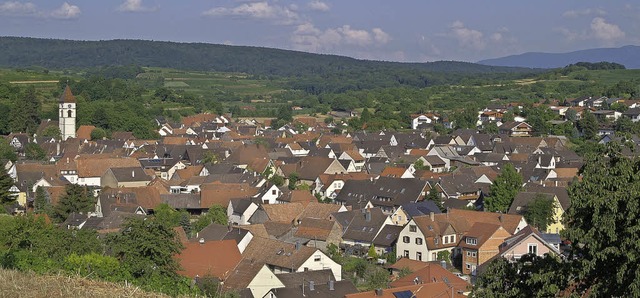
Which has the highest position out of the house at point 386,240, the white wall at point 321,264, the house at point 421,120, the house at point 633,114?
the house at point 633,114

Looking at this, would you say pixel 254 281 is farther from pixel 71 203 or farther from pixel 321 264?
pixel 71 203

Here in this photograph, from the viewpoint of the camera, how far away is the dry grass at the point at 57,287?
21.0 feet

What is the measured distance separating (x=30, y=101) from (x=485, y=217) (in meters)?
44.3

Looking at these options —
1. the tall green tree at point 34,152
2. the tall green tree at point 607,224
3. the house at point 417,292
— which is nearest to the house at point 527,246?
the house at point 417,292

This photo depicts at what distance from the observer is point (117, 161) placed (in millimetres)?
42062

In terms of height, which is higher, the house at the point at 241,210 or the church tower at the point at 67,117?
the church tower at the point at 67,117

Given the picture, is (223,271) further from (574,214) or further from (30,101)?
(30,101)

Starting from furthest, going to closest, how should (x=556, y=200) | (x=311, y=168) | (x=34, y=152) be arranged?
(x=34, y=152) < (x=311, y=168) < (x=556, y=200)

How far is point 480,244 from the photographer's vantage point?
24.1 meters

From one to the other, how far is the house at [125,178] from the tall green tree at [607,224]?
33.5 metres

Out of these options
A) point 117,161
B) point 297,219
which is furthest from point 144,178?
point 297,219

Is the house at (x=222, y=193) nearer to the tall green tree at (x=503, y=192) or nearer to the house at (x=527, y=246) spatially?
the tall green tree at (x=503, y=192)

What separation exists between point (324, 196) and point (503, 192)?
10.1 m

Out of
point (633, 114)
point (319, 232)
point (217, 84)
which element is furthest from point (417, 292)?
point (217, 84)
